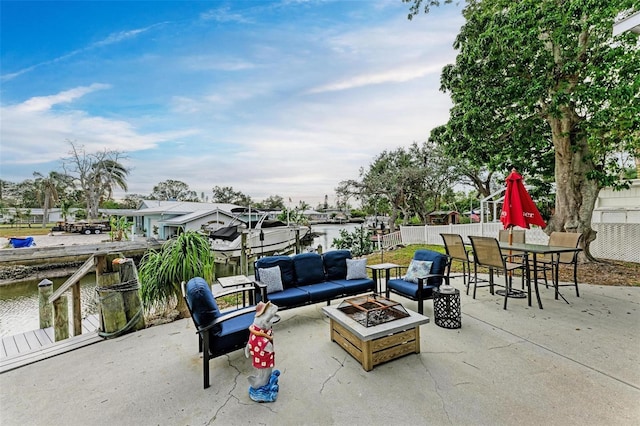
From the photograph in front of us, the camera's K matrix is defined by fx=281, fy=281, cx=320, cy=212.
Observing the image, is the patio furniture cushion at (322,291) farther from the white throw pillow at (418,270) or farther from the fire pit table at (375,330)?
the white throw pillow at (418,270)

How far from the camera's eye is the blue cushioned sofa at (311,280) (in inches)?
145

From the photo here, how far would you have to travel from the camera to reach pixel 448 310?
3477 millimetres

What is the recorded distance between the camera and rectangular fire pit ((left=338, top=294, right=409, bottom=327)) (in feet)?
9.17

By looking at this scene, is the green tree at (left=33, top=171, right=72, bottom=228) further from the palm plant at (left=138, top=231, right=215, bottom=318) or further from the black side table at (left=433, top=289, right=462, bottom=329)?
the black side table at (left=433, top=289, right=462, bottom=329)

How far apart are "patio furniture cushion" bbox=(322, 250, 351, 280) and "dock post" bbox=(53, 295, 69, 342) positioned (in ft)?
14.2

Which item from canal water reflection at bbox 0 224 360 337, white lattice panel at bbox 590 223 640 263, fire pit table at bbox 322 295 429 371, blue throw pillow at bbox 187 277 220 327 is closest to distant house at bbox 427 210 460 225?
white lattice panel at bbox 590 223 640 263

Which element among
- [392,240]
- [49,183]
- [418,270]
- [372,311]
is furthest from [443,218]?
[49,183]

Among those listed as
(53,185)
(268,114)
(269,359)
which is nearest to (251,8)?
(268,114)

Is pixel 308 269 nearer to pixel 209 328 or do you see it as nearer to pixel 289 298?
pixel 289 298

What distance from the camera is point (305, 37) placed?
698cm

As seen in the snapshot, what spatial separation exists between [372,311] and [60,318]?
5188mm

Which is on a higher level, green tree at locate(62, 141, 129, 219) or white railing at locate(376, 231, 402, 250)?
green tree at locate(62, 141, 129, 219)

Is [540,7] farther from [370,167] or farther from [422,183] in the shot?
[370,167]

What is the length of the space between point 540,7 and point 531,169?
4.61 meters
